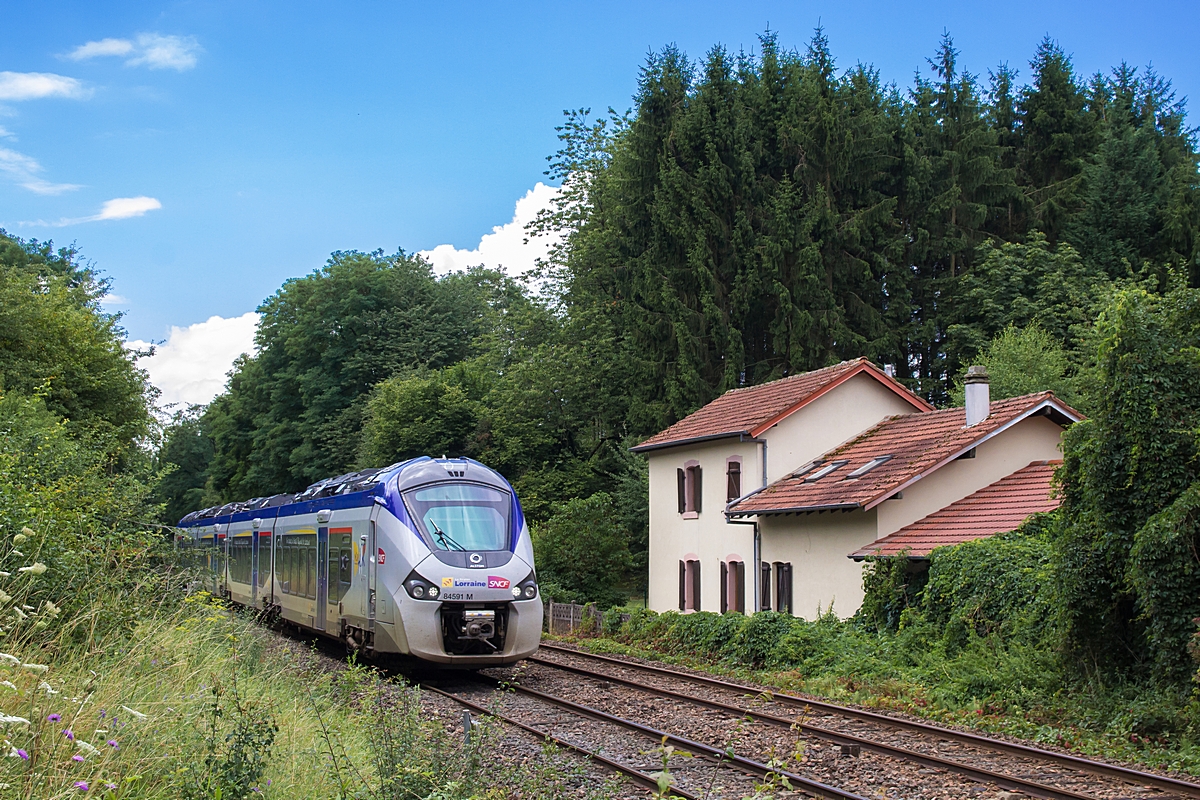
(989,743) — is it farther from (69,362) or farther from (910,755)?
(69,362)

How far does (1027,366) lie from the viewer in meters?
32.0

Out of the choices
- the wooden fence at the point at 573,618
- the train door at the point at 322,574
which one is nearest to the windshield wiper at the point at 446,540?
the train door at the point at 322,574

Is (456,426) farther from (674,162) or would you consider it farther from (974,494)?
(974,494)

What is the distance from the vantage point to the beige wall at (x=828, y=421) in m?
26.0

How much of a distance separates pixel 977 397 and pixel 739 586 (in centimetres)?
736

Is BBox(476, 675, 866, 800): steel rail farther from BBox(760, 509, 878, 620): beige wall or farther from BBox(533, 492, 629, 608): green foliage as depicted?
BBox(533, 492, 629, 608): green foliage

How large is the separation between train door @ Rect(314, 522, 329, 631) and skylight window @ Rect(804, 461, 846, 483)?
1153 centimetres

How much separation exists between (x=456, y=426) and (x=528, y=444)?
5314 millimetres

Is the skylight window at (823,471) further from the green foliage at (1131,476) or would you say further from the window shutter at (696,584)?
the green foliage at (1131,476)

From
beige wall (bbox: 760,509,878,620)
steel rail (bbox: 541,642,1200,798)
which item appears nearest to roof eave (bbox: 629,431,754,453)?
beige wall (bbox: 760,509,878,620)

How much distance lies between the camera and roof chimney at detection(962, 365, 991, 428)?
73.6 ft

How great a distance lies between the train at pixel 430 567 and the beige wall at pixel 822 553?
866 cm

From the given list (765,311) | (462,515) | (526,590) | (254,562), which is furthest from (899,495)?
(765,311)

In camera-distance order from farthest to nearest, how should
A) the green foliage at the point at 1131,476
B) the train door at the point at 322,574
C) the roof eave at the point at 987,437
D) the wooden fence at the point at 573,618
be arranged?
the wooden fence at the point at 573,618 → the roof eave at the point at 987,437 → the train door at the point at 322,574 → the green foliage at the point at 1131,476
